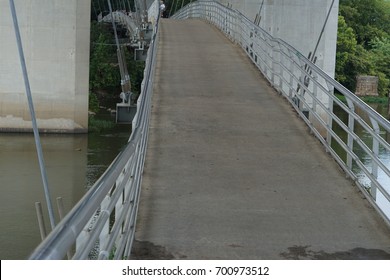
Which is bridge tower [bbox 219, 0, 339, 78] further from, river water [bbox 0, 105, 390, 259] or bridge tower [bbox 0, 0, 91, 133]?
bridge tower [bbox 0, 0, 91, 133]

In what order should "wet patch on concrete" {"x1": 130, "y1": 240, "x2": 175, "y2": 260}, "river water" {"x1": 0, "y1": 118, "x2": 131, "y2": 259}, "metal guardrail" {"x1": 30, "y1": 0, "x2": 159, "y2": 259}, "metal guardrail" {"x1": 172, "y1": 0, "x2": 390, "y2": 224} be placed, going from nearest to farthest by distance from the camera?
"metal guardrail" {"x1": 30, "y1": 0, "x2": 159, "y2": 259}
"wet patch on concrete" {"x1": 130, "y1": 240, "x2": 175, "y2": 260}
"metal guardrail" {"x1": 172, "y1": 0, "x2": 390, "y2": 224}
"river water" {"x1": 0, "y1": 118, "x2": 131, "y2": 259}

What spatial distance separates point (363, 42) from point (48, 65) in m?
53.8

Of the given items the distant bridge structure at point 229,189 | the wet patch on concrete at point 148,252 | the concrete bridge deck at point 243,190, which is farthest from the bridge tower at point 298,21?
the wet patch on concrete at point 148,252

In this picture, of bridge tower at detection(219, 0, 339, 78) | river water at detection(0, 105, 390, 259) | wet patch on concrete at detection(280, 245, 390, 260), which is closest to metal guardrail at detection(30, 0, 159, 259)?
wet patch on concrete at detection(280, 245, 390, 260)

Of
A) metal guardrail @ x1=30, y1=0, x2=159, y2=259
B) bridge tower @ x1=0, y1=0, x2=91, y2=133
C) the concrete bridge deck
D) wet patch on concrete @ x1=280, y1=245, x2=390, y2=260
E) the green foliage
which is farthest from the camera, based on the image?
the green foliage

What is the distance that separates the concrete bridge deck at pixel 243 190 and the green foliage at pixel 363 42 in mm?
56424

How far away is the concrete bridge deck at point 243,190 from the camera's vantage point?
20.9ft

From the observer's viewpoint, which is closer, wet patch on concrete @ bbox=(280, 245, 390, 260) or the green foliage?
wet patch on concrete @ bbox=(280, 245, 390, 260)

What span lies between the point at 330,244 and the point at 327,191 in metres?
1.71

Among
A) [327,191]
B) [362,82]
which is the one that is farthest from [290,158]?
[362,82]

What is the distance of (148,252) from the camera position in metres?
6.07

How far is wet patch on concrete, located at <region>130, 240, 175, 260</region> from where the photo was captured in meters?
5.96

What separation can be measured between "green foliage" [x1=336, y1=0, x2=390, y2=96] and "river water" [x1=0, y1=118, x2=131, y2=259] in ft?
127

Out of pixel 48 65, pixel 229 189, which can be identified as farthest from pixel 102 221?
pixel 48 65
